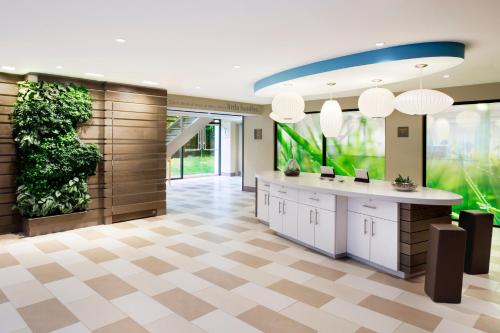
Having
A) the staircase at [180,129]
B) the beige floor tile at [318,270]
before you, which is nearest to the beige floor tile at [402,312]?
the beige floor tile at [318,270]

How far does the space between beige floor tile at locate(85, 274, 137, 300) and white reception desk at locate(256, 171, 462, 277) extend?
8.88ft

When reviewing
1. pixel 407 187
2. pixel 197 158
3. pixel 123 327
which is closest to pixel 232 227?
pixel 407 187

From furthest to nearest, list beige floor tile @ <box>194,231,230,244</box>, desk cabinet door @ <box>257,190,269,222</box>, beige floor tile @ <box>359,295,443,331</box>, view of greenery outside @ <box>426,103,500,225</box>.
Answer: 1. view of greenery outside @ <box>426,103,500,225</box>
2. desk cabinet door @ <box>257,190,269,222</box>
3. beige floor tile @ <box>194,231,230,244</box>
4. beige floor tile @ <box>359,295,443,331</box>

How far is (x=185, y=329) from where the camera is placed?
10.2 feet

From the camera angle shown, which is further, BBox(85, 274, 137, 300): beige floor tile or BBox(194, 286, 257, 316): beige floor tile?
BBox(85, 274, 137, 300): beige floor tile

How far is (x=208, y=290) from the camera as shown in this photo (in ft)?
12.9

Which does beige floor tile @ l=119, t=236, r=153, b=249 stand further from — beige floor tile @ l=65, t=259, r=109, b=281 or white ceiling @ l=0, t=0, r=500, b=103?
white ceiling @ l=0, t=0, r=500, b=103

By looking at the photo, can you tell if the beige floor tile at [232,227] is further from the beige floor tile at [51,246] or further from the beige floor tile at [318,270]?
the beige floor tile at [51,246]

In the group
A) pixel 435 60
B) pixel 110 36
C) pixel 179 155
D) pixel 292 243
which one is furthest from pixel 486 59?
pixel 179 155

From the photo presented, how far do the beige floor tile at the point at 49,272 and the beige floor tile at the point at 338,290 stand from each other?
120 inches

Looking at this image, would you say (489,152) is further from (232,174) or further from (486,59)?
(232,174)

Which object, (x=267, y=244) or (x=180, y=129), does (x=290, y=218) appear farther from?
(x=180, y=129)

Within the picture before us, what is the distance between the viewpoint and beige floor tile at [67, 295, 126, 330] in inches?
127

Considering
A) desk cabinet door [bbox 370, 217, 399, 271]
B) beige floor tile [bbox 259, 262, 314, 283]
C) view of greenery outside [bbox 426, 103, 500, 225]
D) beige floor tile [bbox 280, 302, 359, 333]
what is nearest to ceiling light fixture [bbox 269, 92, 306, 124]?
desk cabinet door [bbox 370, 217, 399, 271]
